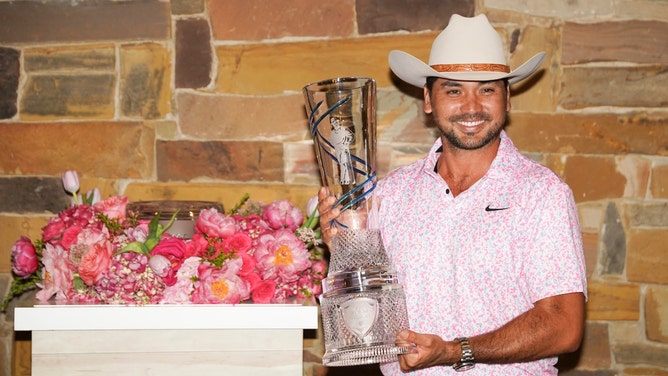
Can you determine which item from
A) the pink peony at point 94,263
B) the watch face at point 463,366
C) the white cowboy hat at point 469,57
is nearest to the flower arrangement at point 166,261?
the pink peony at point 94,263

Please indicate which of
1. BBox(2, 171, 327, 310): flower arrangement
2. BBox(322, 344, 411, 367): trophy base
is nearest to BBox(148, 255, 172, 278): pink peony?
BBox(2, 171, 327, 310): flower arrangement

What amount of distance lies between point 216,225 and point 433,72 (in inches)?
28.9

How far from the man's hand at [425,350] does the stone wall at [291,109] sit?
3.04 ft

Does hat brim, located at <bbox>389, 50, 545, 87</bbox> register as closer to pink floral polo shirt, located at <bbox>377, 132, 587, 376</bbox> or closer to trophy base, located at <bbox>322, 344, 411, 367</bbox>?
pink floral polo shirt, located at <bbox>377, 132, 587, 376</bbox>

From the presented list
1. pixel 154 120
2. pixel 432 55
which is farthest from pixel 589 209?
pixel 154 120

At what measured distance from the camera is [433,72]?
231 centimetres

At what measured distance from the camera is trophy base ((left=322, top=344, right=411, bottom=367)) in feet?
6.51

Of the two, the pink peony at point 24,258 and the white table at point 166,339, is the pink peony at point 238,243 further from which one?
the pink peony at point 24,258

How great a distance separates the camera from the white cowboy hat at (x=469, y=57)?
2248mm

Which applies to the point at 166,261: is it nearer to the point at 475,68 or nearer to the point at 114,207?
the point at 114,207

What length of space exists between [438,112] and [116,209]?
3.16 feet

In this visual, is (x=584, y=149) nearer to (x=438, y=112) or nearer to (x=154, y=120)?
(x=438, y=112)

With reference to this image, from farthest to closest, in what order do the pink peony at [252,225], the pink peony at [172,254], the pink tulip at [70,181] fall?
the pink tulip at [70,181] → the pink peony at [252,225] → the pink peony at [172,254]

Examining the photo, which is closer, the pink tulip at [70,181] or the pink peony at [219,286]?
the pink peony at [219,286]
